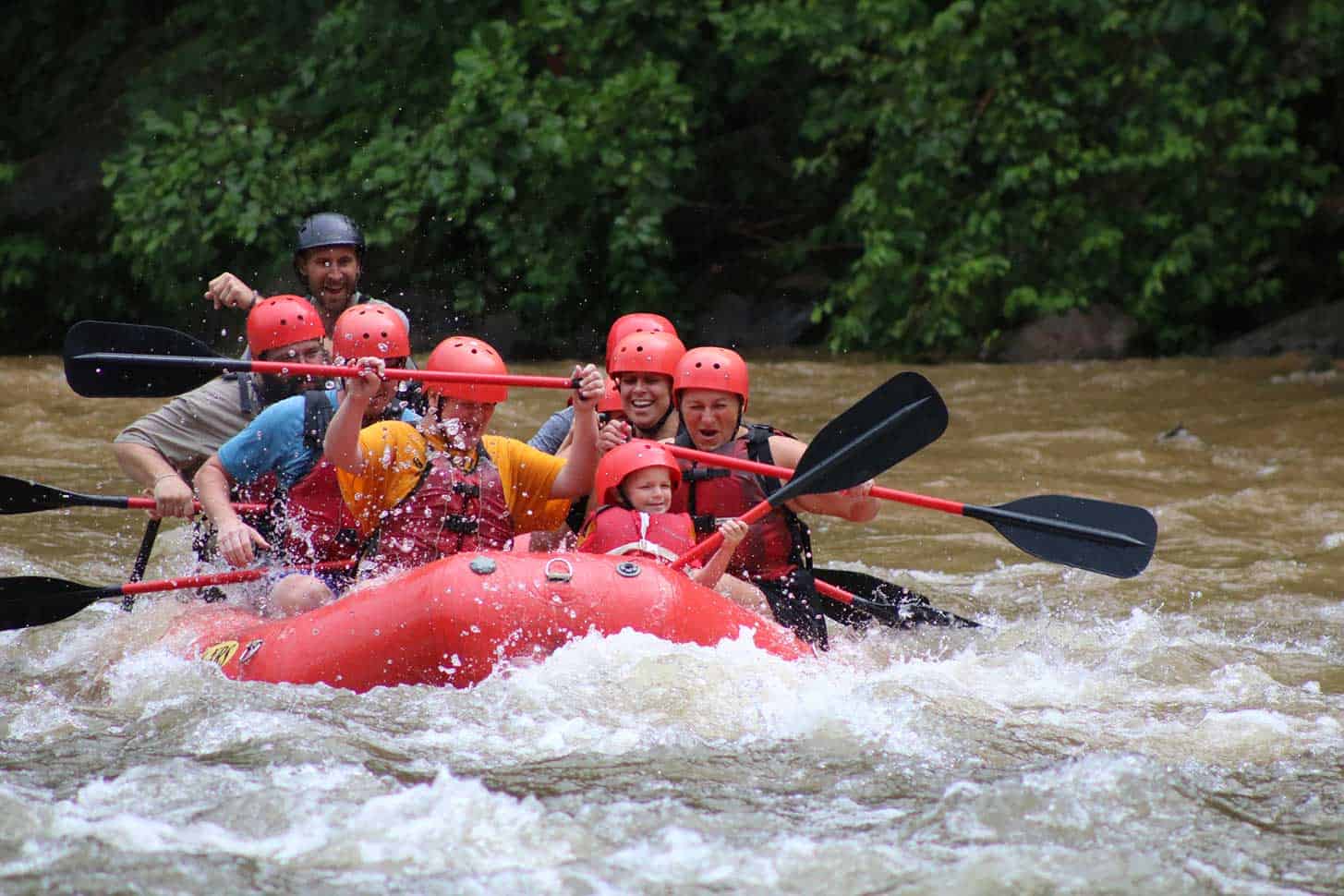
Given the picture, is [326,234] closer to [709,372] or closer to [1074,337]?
[709,372]

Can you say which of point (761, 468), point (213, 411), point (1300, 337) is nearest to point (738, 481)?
point (761, 468)

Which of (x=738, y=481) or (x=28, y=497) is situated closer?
(x=738, y=481)

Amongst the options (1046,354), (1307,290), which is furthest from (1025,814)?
(1307,290)

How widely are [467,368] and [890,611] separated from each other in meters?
1.62

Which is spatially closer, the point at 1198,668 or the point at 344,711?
the point at 344,711

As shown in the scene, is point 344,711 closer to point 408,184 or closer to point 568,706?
point 568,706

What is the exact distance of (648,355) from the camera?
5.21m

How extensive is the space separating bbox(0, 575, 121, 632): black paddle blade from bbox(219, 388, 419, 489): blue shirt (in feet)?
1.69

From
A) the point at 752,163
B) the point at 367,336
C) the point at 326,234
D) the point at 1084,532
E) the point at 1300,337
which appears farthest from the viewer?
the point at 752,163

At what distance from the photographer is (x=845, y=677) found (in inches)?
175

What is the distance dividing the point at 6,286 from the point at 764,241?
253 inches

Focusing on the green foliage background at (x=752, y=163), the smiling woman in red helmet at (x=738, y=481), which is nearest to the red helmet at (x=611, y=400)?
the smiling woman in red helmet at (x=738, y=481)

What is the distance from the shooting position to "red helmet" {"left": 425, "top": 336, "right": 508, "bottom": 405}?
470 centimetres

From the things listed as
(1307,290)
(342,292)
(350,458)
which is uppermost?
(1307,290)
